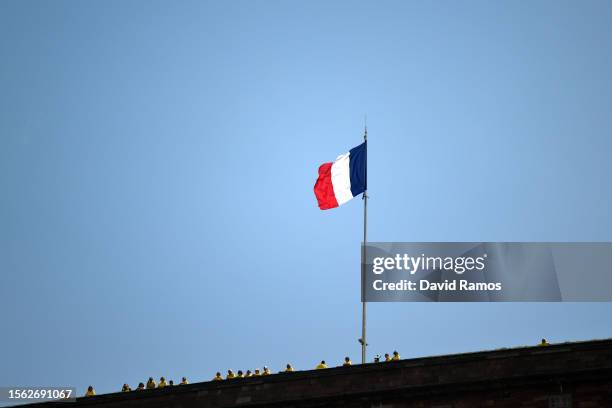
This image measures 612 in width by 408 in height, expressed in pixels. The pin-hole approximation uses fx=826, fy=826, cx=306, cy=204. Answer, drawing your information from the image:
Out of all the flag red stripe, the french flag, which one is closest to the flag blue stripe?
the french flag

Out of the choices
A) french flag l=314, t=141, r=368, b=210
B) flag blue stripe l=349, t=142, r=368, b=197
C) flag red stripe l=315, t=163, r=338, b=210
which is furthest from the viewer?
flag red stripe l=315, t=163, r=338, b=210

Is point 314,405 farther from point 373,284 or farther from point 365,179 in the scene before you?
point 365,179

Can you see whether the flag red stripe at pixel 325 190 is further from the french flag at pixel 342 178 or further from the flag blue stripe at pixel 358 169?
the flag blue stripe at pixel 358 169

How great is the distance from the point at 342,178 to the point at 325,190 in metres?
0.99

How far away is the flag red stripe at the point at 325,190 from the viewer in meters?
38.1

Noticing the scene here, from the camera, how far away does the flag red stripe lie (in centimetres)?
3812

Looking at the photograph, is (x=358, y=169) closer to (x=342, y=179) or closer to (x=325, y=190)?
(x=342, y=179)

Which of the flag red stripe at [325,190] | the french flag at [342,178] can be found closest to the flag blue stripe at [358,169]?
the french flag at [342,178]

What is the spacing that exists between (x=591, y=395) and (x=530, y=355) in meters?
2.18

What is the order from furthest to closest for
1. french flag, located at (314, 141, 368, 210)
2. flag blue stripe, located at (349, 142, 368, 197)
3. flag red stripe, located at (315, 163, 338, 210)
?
flag red stripe, located at (315, 163, 338, 210), french flag, located at (314, 141, 368, 210), flag blue stripe, located at (349, 142, 368, 197)

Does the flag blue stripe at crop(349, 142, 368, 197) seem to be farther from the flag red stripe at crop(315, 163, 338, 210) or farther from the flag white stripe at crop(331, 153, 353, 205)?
the flag red stripe at crop(315, 163, 338, 210)

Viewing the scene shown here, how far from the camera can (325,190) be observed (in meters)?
38.4

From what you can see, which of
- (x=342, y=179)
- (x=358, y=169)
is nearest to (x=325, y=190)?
(x=342, y=179)

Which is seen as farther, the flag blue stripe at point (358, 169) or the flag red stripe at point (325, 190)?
the flag red stripe at point (325, 190)
